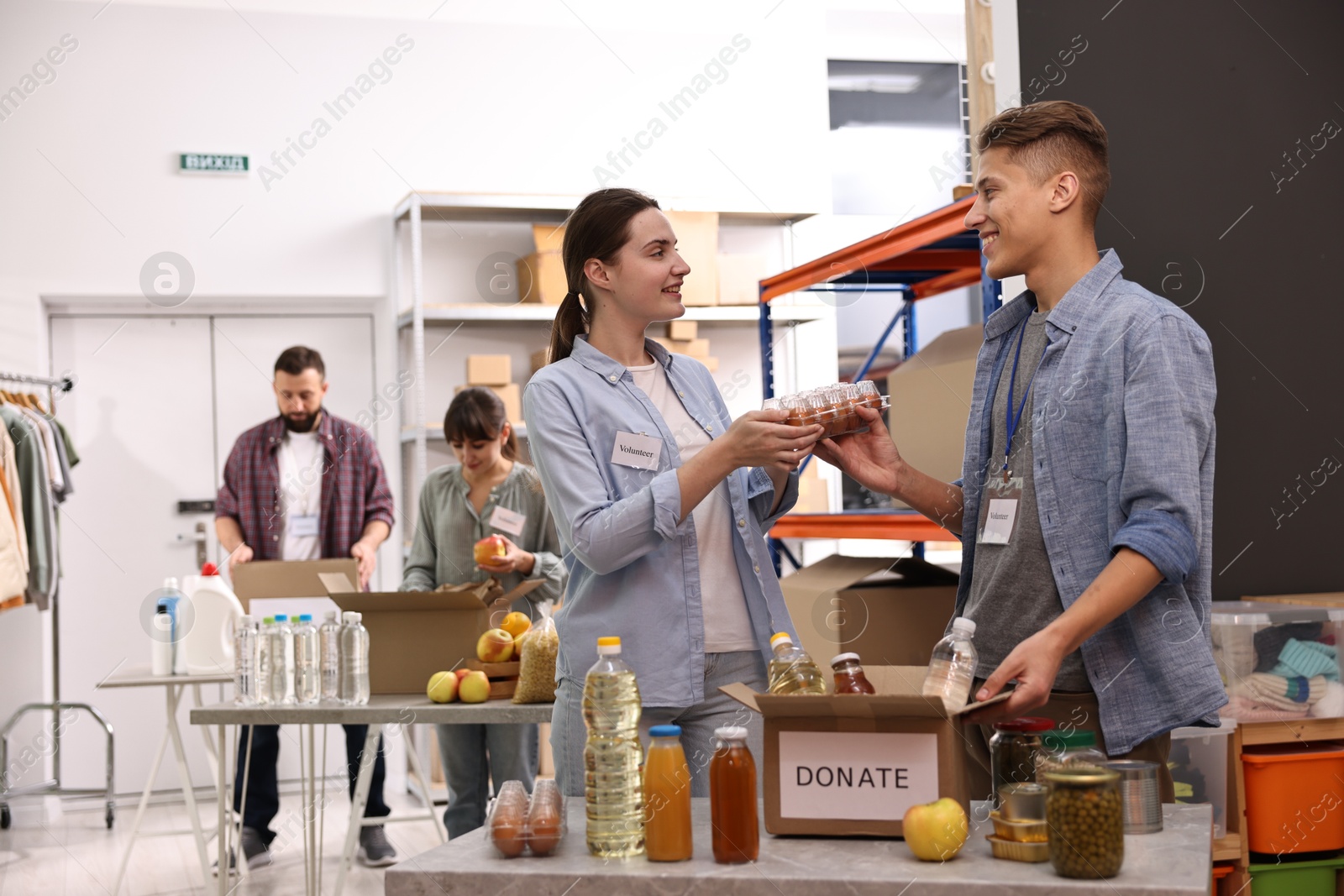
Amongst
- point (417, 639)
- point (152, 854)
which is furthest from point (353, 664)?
point (152, 854)

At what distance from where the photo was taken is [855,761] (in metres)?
1.43

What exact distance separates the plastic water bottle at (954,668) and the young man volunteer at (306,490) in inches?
135

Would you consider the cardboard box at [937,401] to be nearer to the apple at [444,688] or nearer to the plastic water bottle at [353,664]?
the apple at [444,688]

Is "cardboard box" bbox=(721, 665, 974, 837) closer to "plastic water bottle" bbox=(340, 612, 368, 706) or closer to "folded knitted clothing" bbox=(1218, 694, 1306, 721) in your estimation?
"folded knitted clothing" bbox=(1218, 694, 1306, 721)

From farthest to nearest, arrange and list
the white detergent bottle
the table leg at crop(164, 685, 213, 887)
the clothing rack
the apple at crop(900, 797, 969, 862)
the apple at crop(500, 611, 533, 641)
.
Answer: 1. the clothing rack
2. the white detergent bottle
3. the table leg at crop(164, 685, 213, 887)
4. the apple at crop(500, 611, 533, 641)
5. the apple at crop(900, 797, 969, 862)

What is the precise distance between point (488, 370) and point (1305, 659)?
12.7 ft

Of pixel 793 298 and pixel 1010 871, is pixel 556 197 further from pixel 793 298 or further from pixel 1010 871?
pixel 1010 871

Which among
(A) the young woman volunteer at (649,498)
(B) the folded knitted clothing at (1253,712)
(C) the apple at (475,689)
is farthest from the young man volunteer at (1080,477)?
(C) the apple at (475,689)

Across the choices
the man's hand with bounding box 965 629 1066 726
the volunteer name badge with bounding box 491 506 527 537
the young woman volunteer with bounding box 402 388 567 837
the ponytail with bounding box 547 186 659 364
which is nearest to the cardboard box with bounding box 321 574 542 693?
the young woman volunteer with bounding box 402 388 567 837

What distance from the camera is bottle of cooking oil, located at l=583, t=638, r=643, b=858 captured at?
1419 millimetres

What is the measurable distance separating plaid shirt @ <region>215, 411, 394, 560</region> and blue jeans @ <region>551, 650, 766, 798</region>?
2920 millimetres

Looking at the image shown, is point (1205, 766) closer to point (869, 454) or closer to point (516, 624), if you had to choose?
point (869, 454)

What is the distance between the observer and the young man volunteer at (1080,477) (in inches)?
60.1

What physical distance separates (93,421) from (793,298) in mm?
3574
